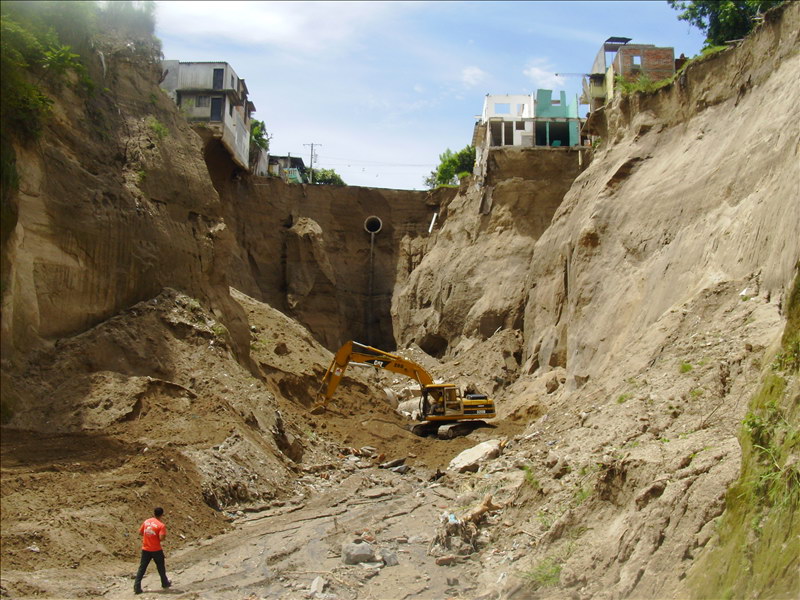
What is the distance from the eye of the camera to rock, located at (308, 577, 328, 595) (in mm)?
10341

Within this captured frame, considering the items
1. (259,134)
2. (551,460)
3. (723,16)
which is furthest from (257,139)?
(551,460)

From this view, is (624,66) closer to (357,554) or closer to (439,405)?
(439,405)

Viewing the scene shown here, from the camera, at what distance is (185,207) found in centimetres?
2208

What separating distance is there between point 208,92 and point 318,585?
2956 centimetres

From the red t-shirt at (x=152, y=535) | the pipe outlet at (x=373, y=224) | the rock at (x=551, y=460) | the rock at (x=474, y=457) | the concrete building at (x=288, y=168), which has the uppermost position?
the concrete building at (x=288, y=168)

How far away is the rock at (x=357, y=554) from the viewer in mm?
11609

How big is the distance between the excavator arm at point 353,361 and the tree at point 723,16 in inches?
668

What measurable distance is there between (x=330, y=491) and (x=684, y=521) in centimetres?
997

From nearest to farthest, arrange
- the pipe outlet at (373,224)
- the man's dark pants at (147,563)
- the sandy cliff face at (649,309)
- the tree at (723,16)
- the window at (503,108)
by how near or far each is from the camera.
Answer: the sandy cliff face at (649,309), the man's dark pants at (147,563), the tree at (723,16), the pipe outlet at (373,224), the window at (503,108)

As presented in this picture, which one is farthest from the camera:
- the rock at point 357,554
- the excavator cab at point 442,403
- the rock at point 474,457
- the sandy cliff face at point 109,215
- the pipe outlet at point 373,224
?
the pipe outlet at point 373,224

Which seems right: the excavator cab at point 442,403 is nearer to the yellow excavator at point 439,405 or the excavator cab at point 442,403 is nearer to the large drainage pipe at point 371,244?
the yellow excavator at point 439,405

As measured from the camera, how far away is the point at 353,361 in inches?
986

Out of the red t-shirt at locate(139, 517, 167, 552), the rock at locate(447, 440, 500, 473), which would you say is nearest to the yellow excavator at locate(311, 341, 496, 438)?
the rock at locate(447, 440, 500, 473)

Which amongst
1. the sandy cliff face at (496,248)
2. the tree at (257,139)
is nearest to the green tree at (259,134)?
the tree at (257,139)
